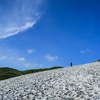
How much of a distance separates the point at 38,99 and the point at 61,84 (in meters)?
3.34

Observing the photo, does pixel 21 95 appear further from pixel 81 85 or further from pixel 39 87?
pixel 81 85

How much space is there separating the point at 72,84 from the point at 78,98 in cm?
341

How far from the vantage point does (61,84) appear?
16.5m

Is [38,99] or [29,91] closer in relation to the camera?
[38,99]

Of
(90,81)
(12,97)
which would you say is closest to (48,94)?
(12,97)

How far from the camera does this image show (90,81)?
54.7ft

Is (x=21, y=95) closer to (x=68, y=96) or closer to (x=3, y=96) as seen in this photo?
(x=3, y=96)

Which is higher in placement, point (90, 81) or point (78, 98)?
point (90, 81)

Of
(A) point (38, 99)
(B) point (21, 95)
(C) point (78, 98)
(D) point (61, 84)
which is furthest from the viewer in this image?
(D) point (61, 84)

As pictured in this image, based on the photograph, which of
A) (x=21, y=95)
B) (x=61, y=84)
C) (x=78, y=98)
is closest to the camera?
(x=78, y=98)

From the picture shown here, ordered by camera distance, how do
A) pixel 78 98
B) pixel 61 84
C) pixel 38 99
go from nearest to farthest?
1. pixel 78 98
2. pixel 38 99
3. pixel 61 84

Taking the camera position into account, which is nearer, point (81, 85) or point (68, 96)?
point (68, 96)

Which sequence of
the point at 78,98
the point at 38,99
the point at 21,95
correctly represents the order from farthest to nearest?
the point at 21,95
the point at 38,99
the point at 78,98

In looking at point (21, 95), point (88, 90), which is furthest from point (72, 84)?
point (21, 95)
